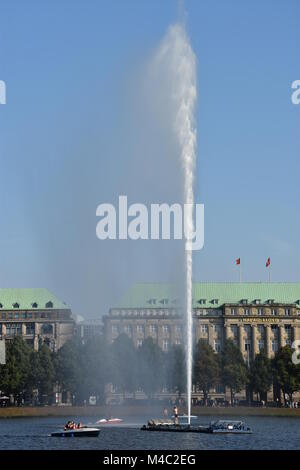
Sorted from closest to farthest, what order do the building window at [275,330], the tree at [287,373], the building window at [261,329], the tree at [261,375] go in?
the tree at [287,373] < the tree at [261,375] < the building window at [275,330] < the building window at [261,329]

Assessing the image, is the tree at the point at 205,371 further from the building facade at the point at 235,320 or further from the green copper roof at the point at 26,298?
the green copper roof at the point at 26,298

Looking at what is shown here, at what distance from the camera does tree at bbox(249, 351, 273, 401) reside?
149625 mm

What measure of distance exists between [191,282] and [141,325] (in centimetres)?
10018

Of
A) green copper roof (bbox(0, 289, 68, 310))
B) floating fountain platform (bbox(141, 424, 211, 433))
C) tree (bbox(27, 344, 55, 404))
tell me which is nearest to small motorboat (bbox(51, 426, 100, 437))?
floating fountain platform (bbox(141, 424, 211, 433))

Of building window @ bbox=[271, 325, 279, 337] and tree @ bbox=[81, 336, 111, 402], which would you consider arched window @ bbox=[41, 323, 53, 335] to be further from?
tree @ bbox=[81, 336, 111, 402]

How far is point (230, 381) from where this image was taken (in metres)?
151

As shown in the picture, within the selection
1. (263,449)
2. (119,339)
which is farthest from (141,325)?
(263,449)

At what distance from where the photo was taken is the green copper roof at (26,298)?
188 metres

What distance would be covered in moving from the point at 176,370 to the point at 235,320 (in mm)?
41159

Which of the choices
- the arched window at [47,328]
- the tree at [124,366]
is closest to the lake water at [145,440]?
the tree at [124,366]

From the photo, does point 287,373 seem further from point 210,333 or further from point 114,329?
point 114,329

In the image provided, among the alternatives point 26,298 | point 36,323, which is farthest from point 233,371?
point 26,298

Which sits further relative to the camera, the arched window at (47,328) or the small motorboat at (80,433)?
the arched window at (47,328)
